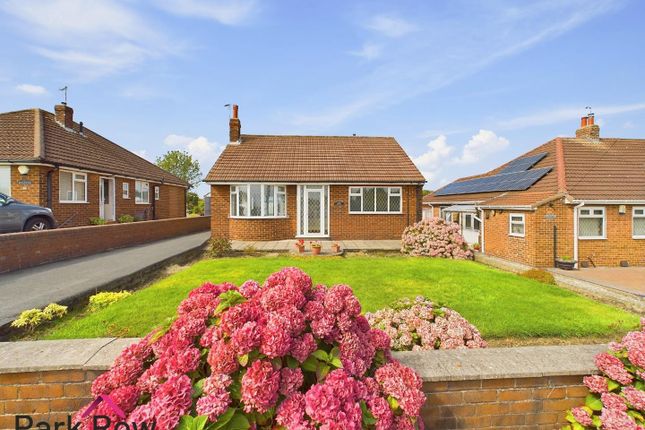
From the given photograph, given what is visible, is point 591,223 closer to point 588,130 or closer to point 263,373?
point 588,130

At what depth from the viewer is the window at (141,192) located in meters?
20.8

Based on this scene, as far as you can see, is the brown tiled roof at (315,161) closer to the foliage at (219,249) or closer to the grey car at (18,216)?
the foliage at (219,249)

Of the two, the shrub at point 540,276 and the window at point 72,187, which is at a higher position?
the window at point 72,187

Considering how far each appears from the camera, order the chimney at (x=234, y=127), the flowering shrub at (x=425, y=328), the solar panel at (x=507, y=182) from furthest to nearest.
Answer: the chimney at (x=234, y=127)
the solar panel at (x=507, y=182)
the flowering shrub at (x=425, y=328)

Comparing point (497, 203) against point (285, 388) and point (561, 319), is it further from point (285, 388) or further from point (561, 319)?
point (285, 388)

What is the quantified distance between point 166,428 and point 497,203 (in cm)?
1608

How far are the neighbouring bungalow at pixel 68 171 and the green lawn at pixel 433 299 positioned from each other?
995cm

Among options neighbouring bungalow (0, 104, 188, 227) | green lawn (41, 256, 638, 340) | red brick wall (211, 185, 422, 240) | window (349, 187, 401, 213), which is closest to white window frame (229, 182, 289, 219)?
red brick wall (211, 185, 422, 240)

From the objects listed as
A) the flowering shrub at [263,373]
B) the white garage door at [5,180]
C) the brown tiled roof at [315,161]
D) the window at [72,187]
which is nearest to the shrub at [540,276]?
the brown tiled roof at [315,161]

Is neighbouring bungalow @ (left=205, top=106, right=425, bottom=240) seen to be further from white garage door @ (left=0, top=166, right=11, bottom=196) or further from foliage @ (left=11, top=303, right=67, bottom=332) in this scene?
foliage @ (left=11, top=303, right=67, bottom=332)

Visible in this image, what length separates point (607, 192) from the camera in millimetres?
13000

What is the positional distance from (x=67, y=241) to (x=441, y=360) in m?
12.4

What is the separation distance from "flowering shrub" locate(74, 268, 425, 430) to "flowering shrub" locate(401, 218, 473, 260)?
1143 centimetres

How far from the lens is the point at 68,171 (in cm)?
1503
